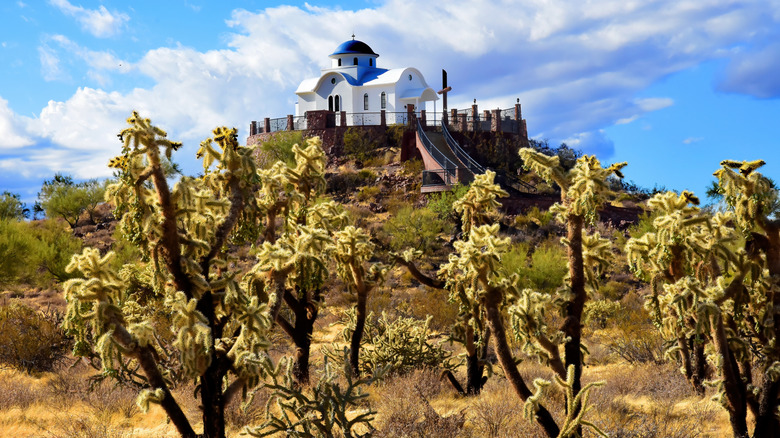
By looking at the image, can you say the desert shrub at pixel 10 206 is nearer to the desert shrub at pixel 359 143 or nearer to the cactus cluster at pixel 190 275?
the desert shrub at pixel 359 143

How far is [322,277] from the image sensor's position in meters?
5.99

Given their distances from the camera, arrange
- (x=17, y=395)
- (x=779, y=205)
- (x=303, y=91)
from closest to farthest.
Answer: (x=779, y=205) → (x=17, y=395) → (x=303, y=91)

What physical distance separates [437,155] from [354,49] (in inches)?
665

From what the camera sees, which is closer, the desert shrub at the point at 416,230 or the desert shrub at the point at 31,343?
the desert shrub at the point at 31,343

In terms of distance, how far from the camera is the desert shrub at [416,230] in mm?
27953

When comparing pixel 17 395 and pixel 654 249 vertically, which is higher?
pixel 654 249

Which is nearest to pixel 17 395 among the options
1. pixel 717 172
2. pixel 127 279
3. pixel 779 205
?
pixel 127 279

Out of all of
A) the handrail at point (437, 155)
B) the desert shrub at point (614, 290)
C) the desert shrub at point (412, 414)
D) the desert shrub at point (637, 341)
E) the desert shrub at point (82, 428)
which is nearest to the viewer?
the desert shrub at point (412, 414)

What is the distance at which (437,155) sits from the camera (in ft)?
123

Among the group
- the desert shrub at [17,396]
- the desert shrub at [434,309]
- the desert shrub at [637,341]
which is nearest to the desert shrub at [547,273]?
the desert shrub at [434,309]

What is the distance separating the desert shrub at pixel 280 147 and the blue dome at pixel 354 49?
1097 centimetres

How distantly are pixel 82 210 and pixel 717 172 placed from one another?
39.3m

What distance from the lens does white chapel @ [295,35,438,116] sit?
4716cm

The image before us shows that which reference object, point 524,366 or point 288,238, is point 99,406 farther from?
point 524,366
